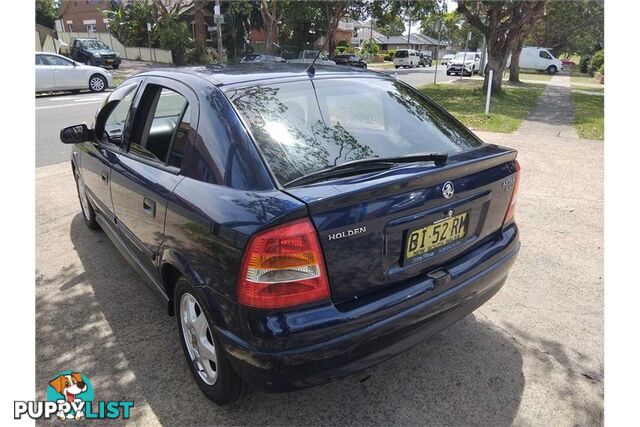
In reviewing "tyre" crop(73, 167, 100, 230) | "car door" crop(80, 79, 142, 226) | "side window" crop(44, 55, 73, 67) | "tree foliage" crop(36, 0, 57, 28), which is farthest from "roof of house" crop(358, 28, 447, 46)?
"car door" crop(80, 79, 142, 226)

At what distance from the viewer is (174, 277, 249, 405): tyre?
7.54 ft

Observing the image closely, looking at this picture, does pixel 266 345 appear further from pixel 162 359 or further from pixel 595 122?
pixel 595 122

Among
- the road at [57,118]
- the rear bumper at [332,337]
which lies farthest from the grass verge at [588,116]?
the rear bumper at [332,337]

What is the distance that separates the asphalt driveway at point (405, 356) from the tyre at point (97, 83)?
49.5ft

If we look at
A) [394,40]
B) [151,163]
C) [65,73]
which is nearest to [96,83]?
[65,73]

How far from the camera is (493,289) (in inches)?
107

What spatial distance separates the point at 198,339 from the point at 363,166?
128 cm

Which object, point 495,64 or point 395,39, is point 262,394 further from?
point 395,39

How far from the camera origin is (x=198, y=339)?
2.48 meters

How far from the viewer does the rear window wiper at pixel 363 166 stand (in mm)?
2139

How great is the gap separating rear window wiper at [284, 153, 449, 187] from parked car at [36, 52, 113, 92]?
17205 millimetres

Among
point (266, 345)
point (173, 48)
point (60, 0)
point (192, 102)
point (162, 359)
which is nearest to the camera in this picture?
point (266, 345)

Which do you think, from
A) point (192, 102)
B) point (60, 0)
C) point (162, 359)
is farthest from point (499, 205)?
point (60, 0)

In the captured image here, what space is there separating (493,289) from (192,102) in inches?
80.9
